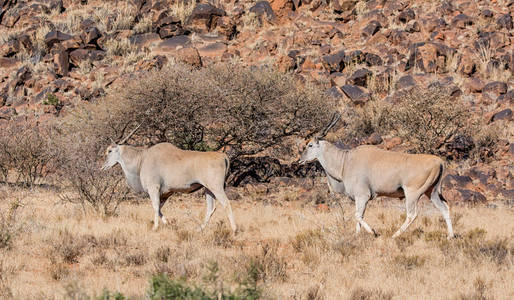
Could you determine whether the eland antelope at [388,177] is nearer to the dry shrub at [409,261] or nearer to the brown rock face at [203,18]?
the dry shrub at [409,261]

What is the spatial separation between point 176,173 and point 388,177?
379 cm

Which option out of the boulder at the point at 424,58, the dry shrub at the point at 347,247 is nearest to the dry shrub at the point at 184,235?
the dry shrub at the point at 347,247

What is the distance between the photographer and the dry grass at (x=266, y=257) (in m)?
7.50

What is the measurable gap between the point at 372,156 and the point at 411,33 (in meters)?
22.7

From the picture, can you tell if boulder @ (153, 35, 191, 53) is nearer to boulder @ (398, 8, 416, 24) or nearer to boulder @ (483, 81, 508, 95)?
boulder @ (398, 8, 416, 24)

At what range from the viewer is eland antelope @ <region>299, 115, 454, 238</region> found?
34.8ft

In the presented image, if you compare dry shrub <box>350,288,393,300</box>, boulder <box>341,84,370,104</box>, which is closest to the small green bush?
dry shrub <box>350,288,393,300</box>

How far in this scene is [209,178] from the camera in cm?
1130

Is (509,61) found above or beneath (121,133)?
beneath

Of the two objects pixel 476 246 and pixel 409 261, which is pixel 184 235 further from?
pixel 476 246

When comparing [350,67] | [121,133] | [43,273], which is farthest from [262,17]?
[43,273]

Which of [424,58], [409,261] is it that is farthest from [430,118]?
[409,261]

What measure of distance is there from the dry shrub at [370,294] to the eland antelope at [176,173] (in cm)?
408

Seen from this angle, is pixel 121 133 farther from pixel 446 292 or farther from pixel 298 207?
pixel 446 292
